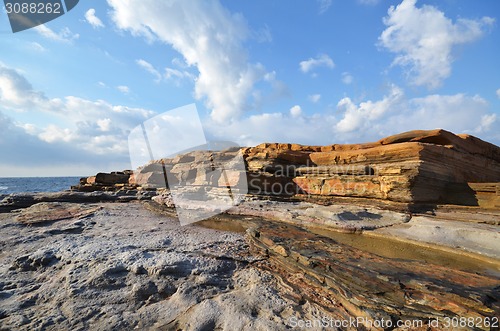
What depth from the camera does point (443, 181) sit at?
10.4 m

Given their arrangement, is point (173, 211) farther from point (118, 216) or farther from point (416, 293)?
point (416, 293)

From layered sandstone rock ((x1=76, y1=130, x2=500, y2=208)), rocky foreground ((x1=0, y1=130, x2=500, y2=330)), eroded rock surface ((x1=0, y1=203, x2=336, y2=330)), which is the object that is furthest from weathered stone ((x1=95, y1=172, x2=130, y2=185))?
eroded rock surface ((x1=0, y1=203, x2=336, y2=330))

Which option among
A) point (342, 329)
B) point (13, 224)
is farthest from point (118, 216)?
point (342, 329)

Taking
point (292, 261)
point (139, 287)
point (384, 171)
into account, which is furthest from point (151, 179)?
point (292, 261)

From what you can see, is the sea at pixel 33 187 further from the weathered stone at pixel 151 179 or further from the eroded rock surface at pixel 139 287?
the eroded rock surface at pixel 139 287

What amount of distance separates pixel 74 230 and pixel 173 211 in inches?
158

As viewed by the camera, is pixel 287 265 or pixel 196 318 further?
pixel 287 265

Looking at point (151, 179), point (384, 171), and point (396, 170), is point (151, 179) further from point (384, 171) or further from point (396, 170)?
point (396, 170)

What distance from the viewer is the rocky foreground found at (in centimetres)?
322

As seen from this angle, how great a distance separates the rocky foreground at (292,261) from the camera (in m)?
3.22

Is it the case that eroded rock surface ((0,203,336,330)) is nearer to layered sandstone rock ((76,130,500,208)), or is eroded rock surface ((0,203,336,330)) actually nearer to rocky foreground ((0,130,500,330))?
rocky foreground ((0,130,500,330))

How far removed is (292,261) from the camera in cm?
495

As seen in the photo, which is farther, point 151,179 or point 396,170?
point 151,179

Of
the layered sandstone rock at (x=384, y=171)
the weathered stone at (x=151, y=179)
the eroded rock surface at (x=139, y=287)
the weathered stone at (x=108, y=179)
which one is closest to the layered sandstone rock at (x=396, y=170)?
the layered sandstone rock at (x=384, y=171)
